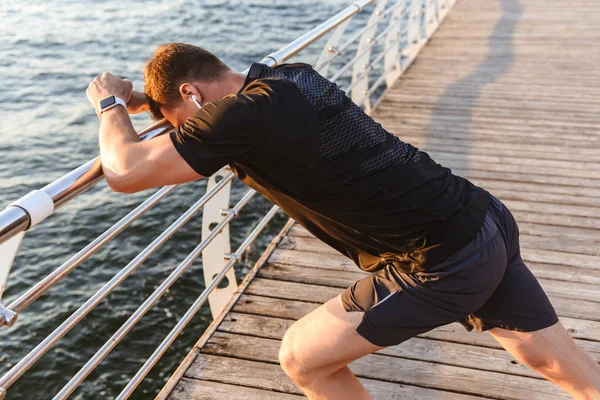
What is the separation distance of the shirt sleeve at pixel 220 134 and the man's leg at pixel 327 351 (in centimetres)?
52

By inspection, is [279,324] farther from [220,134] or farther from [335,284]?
[220,134]

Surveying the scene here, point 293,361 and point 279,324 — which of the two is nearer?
point 293,361

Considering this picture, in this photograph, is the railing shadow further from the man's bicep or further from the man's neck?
the man's bicep

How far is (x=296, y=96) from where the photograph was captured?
156cm

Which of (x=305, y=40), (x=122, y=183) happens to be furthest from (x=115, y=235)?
(x=305, y=40)

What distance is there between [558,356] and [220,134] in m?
1.15

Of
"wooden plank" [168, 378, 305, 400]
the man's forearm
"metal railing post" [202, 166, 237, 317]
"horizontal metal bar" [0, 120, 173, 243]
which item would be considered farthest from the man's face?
"wooden plank" [168, 378, 305, 400]

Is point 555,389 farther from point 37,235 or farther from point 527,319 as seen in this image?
point 37,235

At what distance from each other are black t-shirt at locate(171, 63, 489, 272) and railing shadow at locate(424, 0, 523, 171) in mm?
2806

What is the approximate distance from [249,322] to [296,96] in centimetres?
145

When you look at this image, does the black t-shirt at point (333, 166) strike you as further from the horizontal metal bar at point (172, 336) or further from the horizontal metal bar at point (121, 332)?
the horizontal metal bar at point (172, 336)

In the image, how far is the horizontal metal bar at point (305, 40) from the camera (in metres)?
2.91

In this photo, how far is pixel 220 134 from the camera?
151 centimetres

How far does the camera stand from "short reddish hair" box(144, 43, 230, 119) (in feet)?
5.72
